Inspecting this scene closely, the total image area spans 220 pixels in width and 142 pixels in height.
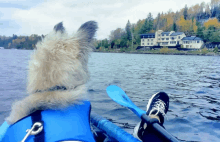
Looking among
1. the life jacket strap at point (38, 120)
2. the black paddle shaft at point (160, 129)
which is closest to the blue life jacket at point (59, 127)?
the life jacket strap at point (38, 120)

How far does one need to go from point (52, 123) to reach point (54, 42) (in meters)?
0.67

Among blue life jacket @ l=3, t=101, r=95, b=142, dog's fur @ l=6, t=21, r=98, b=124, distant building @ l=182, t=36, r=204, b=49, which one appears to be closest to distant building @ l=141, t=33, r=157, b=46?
distant building @ l=182, t=36, r=204, b=49

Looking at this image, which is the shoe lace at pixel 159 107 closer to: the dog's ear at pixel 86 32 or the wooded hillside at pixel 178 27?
the dog's ear at pixel 86 32

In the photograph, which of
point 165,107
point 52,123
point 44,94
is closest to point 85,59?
point 44,94

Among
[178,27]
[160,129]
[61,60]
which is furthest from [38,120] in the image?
[178,27]

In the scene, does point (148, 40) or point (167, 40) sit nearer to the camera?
point (167, 40)

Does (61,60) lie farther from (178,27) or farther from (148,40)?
(178,27)

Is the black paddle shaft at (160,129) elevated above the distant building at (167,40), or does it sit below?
below

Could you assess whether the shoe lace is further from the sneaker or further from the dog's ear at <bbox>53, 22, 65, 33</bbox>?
the dog's ear at <bbox>53, 22, 65, 33</bbox>

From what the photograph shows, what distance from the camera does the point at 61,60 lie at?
1.49 meters

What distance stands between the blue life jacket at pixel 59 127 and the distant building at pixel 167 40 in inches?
3409

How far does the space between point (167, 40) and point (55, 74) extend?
92.6m

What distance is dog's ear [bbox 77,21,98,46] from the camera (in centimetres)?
164

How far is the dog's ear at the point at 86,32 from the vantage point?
164cm
